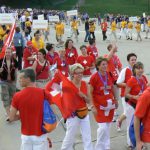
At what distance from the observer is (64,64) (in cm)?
1112

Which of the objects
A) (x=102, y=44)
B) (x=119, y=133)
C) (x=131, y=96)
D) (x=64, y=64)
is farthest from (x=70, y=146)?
(x=102, y=44)

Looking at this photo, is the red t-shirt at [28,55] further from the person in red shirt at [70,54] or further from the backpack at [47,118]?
the backpack at [47,118]

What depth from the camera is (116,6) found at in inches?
2810

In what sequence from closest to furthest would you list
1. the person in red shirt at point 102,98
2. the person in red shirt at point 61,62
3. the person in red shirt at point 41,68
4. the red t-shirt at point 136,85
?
the red t-shirt at point 136,85
the person in red shirt at point 102,98
the person in red shirt at point 41,68
the person in red shirt at point 61,62

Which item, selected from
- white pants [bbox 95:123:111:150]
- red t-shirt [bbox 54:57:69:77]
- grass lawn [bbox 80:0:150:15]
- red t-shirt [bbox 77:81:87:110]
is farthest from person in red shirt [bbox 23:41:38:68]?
grass lawn [bbox 80:0:150:15]

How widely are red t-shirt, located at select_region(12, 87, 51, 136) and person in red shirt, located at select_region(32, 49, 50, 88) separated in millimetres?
4191

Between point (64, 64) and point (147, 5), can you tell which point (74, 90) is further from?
point (147, 5)

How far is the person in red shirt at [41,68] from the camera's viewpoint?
9.84m

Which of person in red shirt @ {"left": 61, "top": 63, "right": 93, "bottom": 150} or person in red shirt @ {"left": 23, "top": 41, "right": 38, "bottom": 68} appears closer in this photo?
person in red shirt @ {"left": 61, "top": 63, "right": 93, "bottom": 150}

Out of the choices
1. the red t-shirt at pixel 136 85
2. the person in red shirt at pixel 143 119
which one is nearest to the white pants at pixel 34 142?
the person in red shirt at pixel 143 119

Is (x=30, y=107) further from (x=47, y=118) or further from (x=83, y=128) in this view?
(x=83, y=128)

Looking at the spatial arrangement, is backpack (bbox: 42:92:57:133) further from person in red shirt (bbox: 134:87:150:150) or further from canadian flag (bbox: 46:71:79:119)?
person in red shirt (bbox: 134:87:150:150)

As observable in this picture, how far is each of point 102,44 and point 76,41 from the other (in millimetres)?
2257

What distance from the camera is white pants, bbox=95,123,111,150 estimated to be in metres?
7.32
